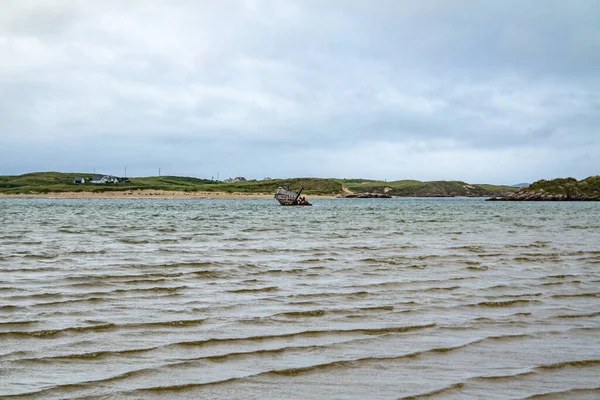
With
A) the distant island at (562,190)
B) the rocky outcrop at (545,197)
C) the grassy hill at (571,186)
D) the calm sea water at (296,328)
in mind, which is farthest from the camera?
the grassy hill at (571,186)

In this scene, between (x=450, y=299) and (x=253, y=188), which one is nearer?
(x=450, y=299)

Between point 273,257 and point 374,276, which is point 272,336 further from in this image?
point 273,257

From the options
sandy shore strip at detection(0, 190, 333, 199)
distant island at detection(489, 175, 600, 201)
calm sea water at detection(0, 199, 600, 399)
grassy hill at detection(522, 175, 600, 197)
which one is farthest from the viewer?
sandy shore strip at detection(0, 190, 333, 199)

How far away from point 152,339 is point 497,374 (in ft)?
14.0

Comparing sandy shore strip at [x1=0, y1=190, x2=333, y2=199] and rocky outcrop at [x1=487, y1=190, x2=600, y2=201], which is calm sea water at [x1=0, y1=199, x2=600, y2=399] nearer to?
→ rocky outcrop at [x1=487, y1=190, x2=600, y2=201]

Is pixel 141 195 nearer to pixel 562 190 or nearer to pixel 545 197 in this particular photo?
pixel 545 197

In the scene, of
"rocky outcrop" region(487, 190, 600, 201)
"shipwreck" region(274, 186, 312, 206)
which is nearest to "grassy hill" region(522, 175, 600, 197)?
"rocky outcrop" region(487, 190, 600, 201)

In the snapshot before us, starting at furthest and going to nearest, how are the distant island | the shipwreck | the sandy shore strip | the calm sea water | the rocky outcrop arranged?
1. the sandy shore strip
2. the distant island
3. the rocky outcrop
4. the shipwreck
5. the calm sea water

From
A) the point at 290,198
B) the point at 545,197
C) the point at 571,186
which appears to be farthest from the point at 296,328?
the point at 571,186

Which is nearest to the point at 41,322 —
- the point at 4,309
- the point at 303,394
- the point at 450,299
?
the point at 4,309

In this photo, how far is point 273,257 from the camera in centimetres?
1689

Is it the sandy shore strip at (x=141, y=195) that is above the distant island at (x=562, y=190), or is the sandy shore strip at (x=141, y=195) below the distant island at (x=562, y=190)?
below

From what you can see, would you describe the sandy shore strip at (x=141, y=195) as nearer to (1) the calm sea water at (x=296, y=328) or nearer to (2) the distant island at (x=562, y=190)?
(2) the distant island at (x=562, y=190)

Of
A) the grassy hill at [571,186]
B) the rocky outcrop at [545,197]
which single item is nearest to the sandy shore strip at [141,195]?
the rocky outcrop at [545,197]
